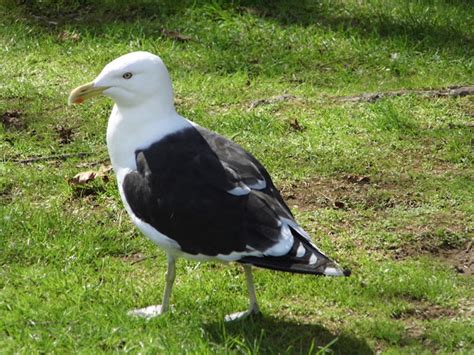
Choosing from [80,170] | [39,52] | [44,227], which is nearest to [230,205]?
[44,227]

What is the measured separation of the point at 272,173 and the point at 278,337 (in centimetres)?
191

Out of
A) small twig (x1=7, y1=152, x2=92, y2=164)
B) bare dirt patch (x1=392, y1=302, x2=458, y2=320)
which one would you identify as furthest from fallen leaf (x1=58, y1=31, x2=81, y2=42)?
bare dirt patch (x1=392, y1=302, x2=458, y2=320)

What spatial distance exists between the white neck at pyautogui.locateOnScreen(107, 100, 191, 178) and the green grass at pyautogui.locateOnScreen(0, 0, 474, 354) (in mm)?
718

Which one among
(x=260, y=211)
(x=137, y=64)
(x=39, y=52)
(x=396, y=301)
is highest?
(x=137, y=64)

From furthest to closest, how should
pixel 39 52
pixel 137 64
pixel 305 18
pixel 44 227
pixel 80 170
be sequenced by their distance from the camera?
1. pixel 305 18
2. pixel 39 52
3. pixel 80 170
4. pixel 44 227
5. pixel 137 64

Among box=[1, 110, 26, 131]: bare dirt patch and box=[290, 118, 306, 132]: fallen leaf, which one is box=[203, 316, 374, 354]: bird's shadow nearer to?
box=[290, 118, 306, 132]: fallen leaf

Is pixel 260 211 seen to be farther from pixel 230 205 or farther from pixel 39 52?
pixel 39 52

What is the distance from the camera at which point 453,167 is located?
22.4ft

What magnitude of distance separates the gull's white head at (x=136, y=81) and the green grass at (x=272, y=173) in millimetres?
974

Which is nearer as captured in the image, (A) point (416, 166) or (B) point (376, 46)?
(A) point (416, 166)

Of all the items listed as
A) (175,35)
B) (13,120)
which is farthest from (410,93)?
(13,120)

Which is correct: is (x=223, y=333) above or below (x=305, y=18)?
above

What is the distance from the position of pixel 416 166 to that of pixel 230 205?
7.73ft

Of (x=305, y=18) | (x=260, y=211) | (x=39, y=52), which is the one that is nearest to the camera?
(x=260, y=211)
